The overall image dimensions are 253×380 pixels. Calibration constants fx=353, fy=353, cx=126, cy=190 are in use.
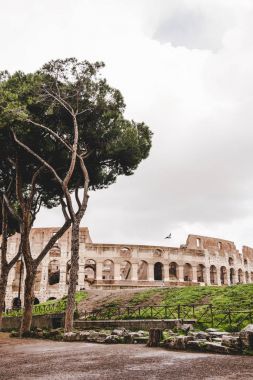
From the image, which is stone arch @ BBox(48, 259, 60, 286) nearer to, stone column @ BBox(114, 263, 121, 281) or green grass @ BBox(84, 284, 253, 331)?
stone column @ BBox(114, 263, 121, 281)

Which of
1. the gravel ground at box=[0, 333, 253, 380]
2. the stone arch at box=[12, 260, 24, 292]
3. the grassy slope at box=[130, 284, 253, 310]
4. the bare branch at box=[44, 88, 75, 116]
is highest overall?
the bare branch at box=[44, 88, 75, 116]

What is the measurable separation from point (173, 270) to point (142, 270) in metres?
3.53

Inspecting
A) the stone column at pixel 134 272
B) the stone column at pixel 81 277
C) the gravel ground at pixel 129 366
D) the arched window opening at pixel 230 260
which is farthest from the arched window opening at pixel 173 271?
the gravel ground at pixel 129 366

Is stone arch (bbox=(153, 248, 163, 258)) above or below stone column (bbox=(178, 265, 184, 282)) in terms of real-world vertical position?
above

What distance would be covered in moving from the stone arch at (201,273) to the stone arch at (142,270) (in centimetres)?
599

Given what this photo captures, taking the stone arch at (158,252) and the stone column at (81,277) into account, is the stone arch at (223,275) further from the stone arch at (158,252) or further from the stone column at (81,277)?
the stone column at (81,277)

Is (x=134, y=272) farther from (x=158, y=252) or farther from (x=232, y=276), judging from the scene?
(x=232, y=276)

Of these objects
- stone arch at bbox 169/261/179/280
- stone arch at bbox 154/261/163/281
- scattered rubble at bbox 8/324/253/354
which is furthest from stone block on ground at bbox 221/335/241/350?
stone arch at bbox 154/261/163/281

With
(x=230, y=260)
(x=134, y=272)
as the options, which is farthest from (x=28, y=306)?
(x=230, y=260)

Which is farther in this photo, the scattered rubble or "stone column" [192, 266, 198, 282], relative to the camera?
"stone column" [192, 266, 198, 282]

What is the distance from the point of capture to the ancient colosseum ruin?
33.4 m

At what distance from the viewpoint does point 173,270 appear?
126 ft

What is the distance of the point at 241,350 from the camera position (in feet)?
19.6

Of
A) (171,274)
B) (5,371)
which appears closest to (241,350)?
(5,371)
